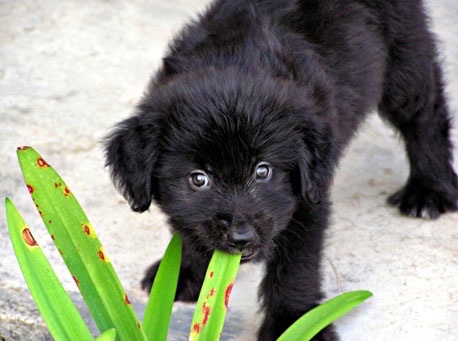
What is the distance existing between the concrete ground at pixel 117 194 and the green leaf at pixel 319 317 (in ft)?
2.40

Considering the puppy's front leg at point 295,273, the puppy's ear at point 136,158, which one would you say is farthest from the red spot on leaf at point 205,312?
the puppy's front leg at point 295,273

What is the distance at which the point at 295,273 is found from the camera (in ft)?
11.6

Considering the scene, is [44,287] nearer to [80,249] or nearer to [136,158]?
[80,249]

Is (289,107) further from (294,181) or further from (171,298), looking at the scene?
(171,298)

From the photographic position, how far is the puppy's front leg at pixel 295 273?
138 inches

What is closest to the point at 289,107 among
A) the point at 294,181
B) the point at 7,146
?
the point at 294,181

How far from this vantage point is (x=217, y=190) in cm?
308

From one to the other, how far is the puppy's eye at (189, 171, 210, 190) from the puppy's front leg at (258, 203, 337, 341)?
504 millimetres

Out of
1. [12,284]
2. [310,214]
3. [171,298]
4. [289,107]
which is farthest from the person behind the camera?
[12,284]

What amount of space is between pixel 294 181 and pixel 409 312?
2.76 feet

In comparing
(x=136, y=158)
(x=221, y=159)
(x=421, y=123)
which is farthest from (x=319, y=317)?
(x=421, y=123)

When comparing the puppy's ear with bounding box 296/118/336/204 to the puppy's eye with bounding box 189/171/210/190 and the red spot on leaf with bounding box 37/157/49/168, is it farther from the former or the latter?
the red spot on leaf with bounding box 37/157/49/168

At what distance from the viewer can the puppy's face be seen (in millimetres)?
3053

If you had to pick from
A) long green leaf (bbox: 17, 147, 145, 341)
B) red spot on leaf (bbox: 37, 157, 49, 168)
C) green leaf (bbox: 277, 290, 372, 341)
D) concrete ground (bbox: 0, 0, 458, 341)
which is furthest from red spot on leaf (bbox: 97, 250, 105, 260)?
concrete ground (bbox: 0, 0, 458, 341)
